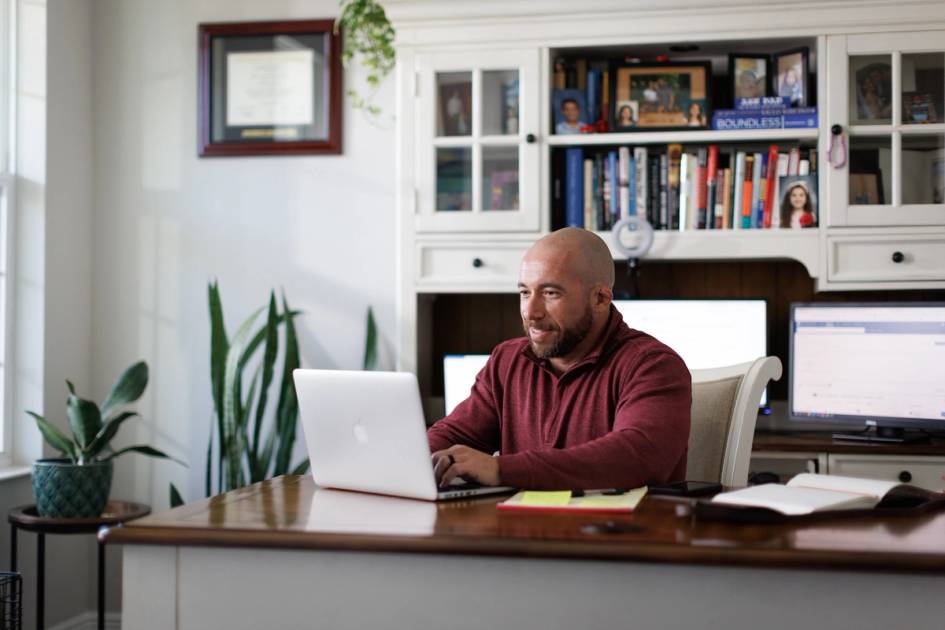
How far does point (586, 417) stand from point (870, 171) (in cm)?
160

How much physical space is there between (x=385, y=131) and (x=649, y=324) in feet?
3.98

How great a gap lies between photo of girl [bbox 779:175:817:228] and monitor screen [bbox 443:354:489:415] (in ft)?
3.44

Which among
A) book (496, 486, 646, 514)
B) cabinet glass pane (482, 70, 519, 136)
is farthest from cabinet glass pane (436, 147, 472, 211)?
book (496, 486, 646, 514)

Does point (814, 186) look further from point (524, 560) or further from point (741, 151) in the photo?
point (524, 560)

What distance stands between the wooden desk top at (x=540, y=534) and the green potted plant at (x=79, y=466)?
5.61 ft

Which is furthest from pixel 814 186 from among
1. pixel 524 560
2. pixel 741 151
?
pixel 524 560

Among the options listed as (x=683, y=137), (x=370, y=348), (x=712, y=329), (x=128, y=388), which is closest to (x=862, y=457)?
(x=712, y=329)

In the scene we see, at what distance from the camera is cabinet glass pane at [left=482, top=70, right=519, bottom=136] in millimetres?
3393

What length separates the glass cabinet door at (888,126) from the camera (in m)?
3.18

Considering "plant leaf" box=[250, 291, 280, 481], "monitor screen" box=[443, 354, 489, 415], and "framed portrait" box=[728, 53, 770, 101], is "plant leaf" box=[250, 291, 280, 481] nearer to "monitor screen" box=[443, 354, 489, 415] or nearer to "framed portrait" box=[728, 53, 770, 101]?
"monitor screen" box=[443, 354, 489, 415]

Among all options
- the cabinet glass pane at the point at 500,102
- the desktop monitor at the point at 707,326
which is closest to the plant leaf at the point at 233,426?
the cabinet glass pane at the point at 500,102

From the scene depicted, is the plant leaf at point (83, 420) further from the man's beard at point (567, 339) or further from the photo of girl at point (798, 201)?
the photo of girl at point (798, 201)

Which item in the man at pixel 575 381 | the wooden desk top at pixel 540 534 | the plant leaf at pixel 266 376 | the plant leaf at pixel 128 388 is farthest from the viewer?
the plant leaf at pixel 266 376

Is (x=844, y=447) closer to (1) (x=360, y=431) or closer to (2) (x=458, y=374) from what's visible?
(2) (x=458, y=374)
